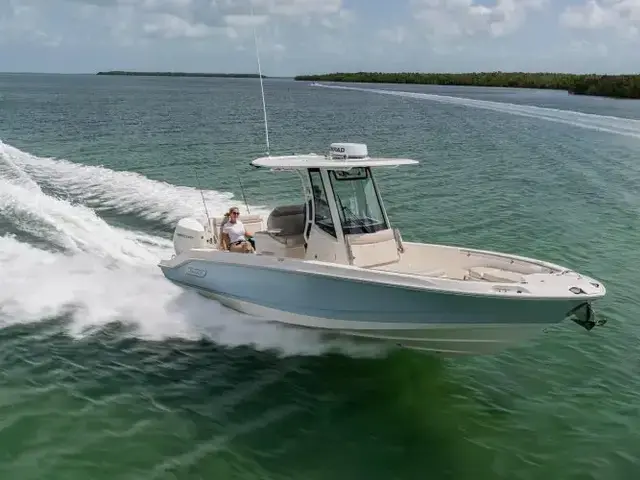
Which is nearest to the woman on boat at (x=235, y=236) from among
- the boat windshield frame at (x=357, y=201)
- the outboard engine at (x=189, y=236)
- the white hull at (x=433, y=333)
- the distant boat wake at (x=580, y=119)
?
the outboard engine at (x=189, y=236)

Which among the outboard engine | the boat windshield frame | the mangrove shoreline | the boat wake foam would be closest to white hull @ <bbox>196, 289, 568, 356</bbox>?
the boat wake foam

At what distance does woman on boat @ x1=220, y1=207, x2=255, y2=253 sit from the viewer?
11500 mm

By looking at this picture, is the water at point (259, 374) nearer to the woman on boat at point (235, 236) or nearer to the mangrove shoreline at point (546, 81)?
the woman on boat at point (235, 236)

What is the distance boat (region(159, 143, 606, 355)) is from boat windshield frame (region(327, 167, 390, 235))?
17mm

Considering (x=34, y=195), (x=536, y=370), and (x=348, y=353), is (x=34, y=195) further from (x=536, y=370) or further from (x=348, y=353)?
(x=536, y=370)

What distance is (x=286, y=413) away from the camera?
8.73m

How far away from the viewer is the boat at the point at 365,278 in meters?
8.49

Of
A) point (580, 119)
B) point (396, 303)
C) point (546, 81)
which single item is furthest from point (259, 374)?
point (546, 81)

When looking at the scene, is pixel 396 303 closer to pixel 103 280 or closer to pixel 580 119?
pixel 103 280

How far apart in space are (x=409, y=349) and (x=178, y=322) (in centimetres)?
386

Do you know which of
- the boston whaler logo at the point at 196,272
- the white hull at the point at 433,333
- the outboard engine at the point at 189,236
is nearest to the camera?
the white hull at the point at 433,333

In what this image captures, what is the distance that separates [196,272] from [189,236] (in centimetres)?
83

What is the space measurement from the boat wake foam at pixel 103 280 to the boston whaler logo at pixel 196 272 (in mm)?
489

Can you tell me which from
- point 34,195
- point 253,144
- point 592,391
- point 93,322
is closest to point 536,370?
point 592,391
